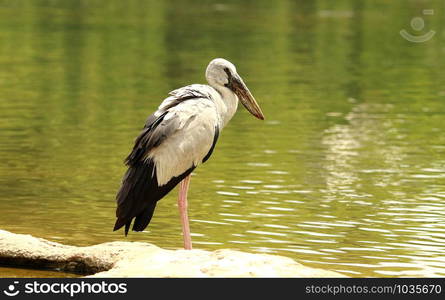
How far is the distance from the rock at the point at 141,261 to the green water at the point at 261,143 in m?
1.65

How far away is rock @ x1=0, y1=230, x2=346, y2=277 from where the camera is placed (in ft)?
31.2

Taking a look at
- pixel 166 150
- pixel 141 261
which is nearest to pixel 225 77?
pixel 166 150

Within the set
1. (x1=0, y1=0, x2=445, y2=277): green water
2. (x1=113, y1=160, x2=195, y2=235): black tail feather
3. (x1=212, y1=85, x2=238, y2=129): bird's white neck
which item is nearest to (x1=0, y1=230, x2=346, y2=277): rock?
(x1=113, y1=160, x2=195, y2=235): black tail feather

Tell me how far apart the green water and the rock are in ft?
5.40

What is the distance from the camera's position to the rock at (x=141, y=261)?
9500 millimetres

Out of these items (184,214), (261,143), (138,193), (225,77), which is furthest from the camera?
(261,143)

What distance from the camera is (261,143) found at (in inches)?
784

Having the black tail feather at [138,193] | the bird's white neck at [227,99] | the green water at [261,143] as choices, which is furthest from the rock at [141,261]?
the green water at [261,143]

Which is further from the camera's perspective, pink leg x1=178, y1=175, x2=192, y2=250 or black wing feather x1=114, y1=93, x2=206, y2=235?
pink leg x1=178, y1=175, x2=192, y2=250

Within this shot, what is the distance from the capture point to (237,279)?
9.24 metres

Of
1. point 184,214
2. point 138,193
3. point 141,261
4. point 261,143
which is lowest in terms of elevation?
point 261,143

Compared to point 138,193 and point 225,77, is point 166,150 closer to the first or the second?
point 138,193

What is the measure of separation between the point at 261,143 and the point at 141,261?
32.7 feet

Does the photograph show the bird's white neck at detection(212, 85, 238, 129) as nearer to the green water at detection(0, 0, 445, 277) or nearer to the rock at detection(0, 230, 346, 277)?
the rock at detection(0, 230, 346, 277)
